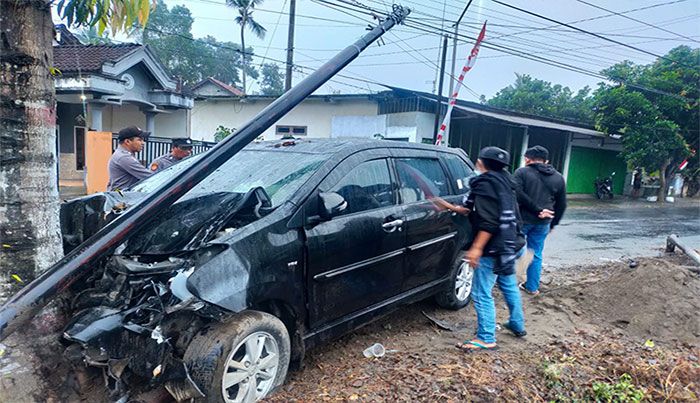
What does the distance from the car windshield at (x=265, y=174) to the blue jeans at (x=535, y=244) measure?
3.00 m

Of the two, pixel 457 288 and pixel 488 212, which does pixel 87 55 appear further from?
pixel 488 212

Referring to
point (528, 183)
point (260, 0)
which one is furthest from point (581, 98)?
point (528, 183)

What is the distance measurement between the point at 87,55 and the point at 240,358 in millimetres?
15083

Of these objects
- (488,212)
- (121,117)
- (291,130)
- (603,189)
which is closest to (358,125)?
(291,130)

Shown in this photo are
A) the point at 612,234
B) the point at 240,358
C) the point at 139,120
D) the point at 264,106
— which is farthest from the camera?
the point at 264,106

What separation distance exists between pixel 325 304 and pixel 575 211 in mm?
14776

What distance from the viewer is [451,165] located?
4.62m

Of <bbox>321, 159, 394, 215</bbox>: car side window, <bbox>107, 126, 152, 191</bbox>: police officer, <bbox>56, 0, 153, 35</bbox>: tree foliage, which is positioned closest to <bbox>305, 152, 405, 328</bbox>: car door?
<bbox>321, 159, 394, 215</bbox>: car side window

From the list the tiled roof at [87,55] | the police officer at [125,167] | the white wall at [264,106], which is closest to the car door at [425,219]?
the police officer at [125,167]

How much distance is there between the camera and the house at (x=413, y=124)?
1723 centimetres

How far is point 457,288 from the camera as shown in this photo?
4.44 metres

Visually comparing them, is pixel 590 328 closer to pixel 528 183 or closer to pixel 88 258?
pixel 528 183

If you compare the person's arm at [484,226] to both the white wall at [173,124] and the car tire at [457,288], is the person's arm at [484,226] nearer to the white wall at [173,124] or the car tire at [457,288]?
the car tire at [457,288]

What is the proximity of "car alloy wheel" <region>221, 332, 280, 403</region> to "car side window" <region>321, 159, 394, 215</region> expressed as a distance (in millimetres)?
1107
